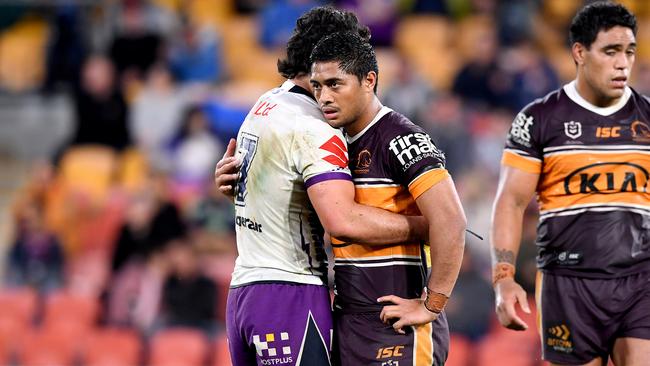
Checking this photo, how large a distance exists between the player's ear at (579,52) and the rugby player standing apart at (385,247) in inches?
47.0

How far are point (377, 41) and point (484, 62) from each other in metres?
1.70

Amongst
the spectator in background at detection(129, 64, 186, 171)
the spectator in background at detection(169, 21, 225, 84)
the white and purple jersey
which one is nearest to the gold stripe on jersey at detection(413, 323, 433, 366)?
the white and purple jersey

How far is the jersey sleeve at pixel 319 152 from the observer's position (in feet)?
17.0

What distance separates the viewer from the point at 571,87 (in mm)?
6121

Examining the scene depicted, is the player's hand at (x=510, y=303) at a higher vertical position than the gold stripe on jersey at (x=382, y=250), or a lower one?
lower

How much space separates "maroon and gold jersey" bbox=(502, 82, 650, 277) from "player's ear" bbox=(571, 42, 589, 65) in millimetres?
189

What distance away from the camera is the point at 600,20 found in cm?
586

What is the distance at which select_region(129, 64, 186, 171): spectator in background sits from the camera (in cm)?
1374

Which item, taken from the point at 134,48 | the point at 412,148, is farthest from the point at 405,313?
the point at 134,48

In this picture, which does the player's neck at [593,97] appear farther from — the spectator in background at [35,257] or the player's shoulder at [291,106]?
the spectator in background at [35,257]

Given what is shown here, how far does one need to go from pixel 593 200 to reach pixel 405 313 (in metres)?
1.34

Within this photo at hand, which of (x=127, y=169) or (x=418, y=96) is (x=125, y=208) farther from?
(x=418, y=96)

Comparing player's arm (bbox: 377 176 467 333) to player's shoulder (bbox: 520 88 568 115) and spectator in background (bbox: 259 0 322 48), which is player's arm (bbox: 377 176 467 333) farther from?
spectator in background (bbox: 259 0 322 48)

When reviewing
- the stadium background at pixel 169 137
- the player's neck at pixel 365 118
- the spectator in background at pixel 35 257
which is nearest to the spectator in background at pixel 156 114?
the stadium background at pixel 169 137
